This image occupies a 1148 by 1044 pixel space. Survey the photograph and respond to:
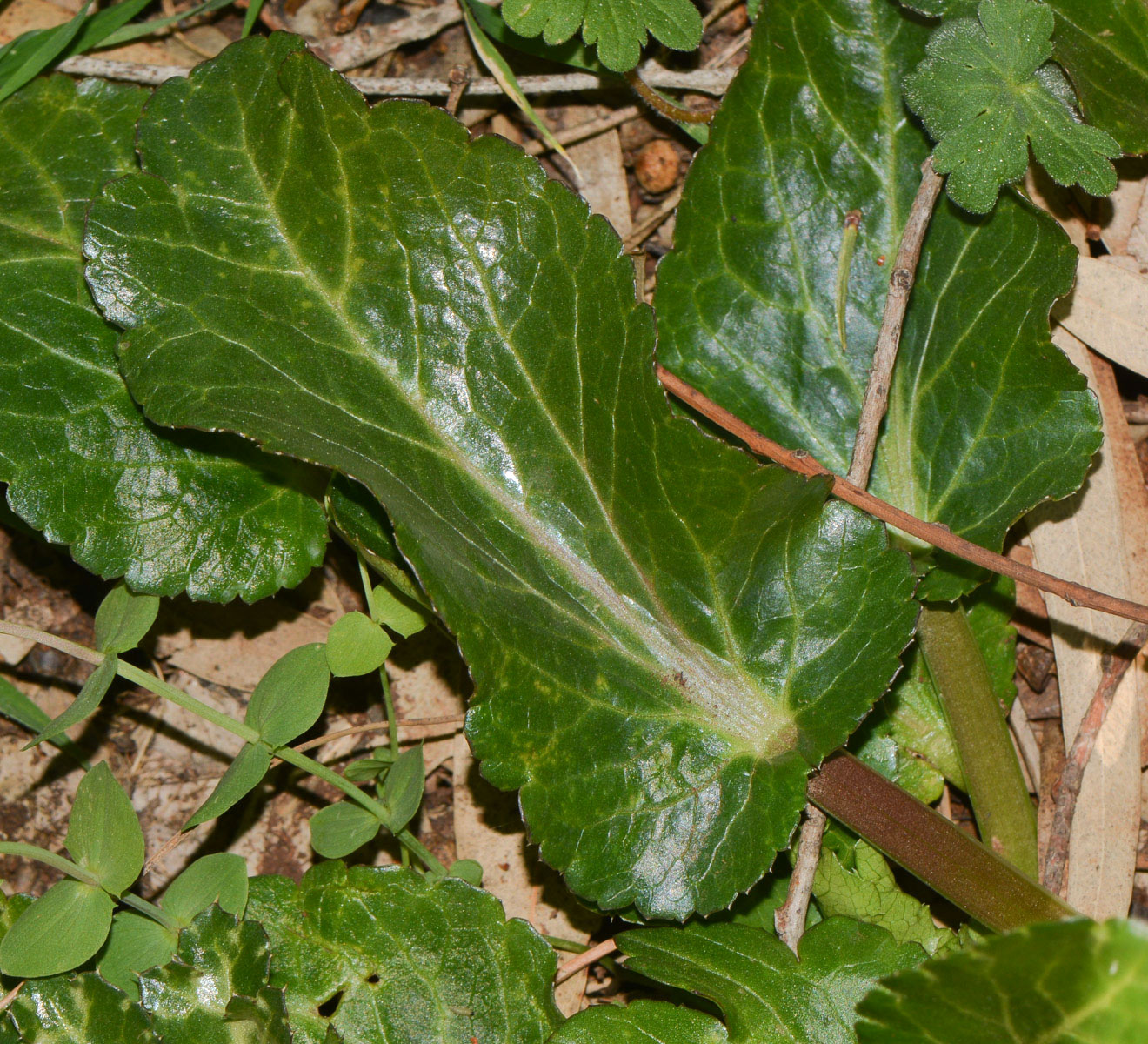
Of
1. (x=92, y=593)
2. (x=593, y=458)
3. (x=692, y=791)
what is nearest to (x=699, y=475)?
(x=593, y=458)

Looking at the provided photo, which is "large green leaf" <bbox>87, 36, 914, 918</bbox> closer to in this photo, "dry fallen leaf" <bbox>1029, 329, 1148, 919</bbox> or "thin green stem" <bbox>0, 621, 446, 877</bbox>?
"thin green stem" <bbox>0, 621, 446, 877</bbox>

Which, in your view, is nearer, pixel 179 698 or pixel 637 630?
pixel 637 630

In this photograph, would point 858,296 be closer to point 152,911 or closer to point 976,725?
point 976,725

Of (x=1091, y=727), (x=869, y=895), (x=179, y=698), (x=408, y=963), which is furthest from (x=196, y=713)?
(x=1091, y=727)

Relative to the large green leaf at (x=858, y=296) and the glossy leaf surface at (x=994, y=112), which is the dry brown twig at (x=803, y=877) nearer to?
the large green leaf at (x=858, y=296)

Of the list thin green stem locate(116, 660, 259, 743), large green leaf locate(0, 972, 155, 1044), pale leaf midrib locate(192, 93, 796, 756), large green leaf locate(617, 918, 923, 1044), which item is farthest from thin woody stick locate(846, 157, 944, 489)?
large green leaf locate(0, 972, 155, 1044)
